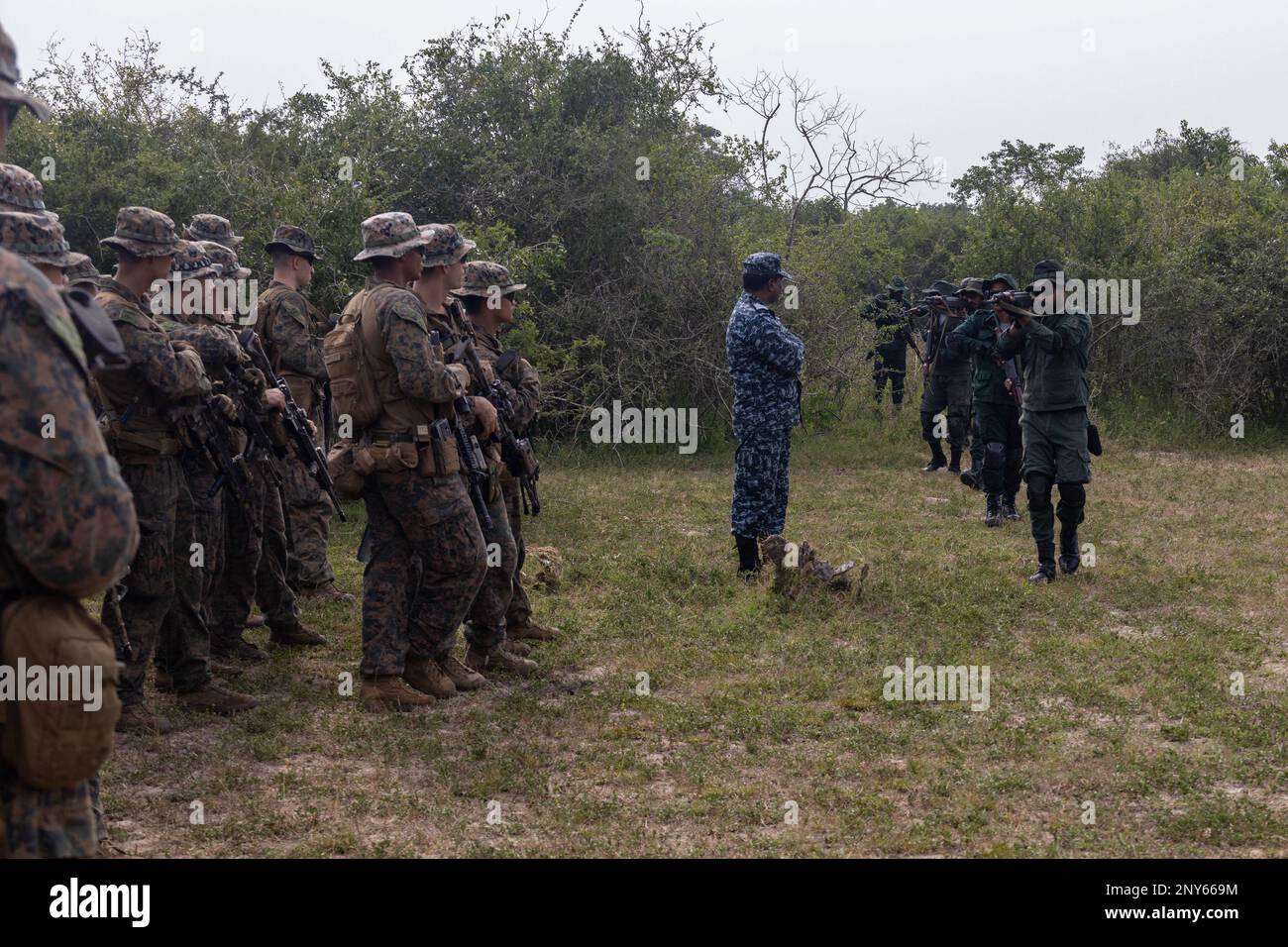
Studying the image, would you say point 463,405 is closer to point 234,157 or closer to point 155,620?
point 155,620

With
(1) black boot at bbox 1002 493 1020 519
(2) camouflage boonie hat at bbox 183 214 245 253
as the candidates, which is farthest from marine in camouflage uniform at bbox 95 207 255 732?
(1) black boot at bbox 1002 493 1020 519

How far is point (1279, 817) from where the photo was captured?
4.45m

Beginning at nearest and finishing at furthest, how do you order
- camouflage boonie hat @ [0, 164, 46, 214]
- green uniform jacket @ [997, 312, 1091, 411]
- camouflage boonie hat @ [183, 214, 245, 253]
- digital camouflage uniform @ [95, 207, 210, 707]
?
camouflage boonie hat @ [0, 164, 46, 214] → digital camouflage uniform @ [95, 207, 210, 707] → camouflage boonie hat @ [183, 214, 245, 253] → green uniform jacket @ [997, 312, 1091, 411]

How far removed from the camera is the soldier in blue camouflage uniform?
7.94 metres

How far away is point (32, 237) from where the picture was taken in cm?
424

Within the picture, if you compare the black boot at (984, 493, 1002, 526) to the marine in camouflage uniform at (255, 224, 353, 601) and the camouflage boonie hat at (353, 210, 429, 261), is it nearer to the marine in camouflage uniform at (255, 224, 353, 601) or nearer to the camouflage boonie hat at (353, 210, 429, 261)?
the marine in camouflage uniform at (255, 224, 353, 601)

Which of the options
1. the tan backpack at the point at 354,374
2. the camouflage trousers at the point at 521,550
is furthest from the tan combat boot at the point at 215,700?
the camouflage trousers at the point at 521,550

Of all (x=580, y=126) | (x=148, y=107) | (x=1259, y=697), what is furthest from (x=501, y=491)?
(x=148, y=107)

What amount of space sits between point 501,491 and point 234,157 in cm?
856

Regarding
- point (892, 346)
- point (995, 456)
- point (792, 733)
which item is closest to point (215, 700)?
point (792, 733)

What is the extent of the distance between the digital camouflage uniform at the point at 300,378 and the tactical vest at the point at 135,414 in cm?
197

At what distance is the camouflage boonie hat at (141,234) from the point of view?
5.18 meters

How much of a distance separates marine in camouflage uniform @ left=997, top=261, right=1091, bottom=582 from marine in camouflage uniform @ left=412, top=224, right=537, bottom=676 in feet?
12.0

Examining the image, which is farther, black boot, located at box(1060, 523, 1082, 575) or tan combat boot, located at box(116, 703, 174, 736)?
black boot, located at box(1060, 523, 1082, 575)
